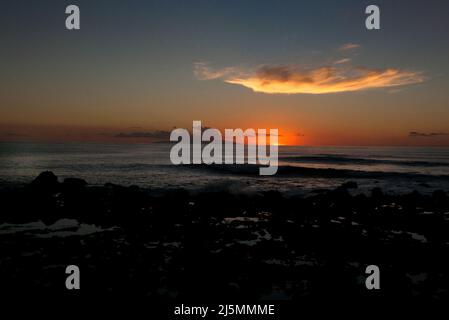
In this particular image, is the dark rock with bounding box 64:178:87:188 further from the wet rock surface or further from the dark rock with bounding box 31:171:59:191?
the wet rock surface

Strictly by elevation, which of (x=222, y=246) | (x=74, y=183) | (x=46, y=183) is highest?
(x=46, y=183)

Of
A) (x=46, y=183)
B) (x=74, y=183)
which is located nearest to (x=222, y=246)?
(x=74, y=183)

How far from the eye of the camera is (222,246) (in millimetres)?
12500

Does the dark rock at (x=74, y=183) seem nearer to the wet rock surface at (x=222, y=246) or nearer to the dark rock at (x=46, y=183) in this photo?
the dark rock at (x=46, y=183)

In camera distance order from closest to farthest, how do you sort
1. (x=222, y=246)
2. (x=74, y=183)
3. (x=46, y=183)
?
(x=222, y=246) < (x=46, y=183) < (x=74, y=183)

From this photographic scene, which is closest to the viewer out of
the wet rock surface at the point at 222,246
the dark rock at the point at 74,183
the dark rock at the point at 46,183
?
the wet rock surface at the point at 222,246

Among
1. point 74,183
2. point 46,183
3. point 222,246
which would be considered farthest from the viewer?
point 74,183

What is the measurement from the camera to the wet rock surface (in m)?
8.95

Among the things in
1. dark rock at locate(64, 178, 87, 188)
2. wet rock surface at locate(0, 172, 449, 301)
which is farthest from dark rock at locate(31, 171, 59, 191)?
wet rock surface at locate(0, 172, 449, 301)

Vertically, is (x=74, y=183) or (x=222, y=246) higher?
(x=74, y=183)

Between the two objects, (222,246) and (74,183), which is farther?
(74,183)

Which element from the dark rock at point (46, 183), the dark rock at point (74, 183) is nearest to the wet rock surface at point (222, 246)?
the dark rock at point (46, 183)

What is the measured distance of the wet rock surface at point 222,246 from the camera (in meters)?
8.95

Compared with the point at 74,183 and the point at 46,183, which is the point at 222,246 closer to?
the point at 74,183
